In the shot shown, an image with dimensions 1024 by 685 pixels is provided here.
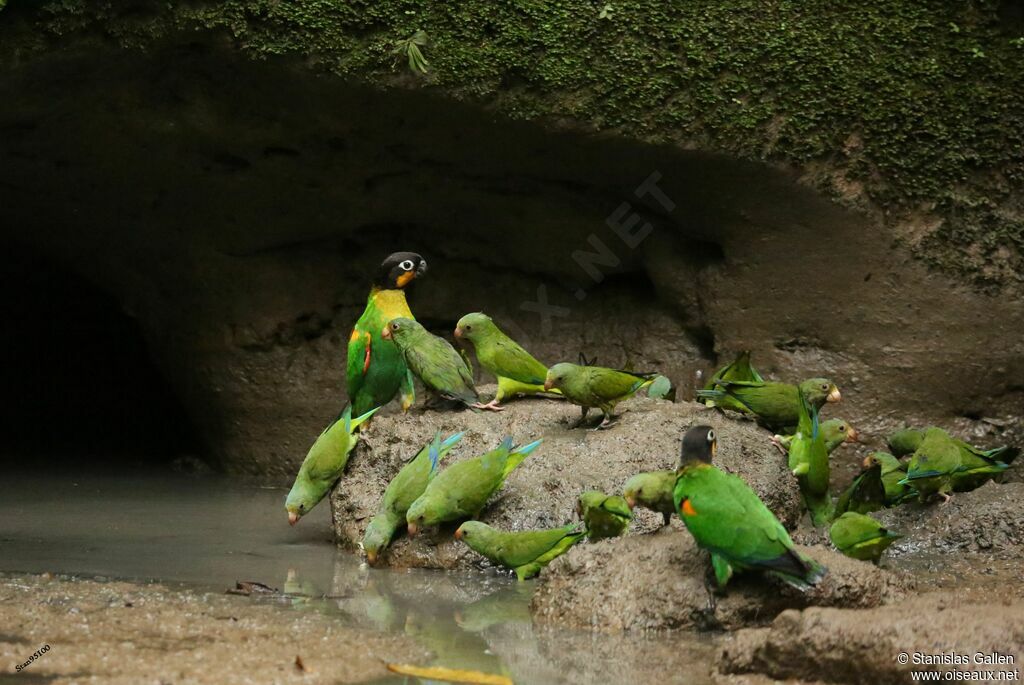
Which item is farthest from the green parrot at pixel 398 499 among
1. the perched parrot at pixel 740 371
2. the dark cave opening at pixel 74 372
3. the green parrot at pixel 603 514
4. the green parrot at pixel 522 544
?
the dark cave opening at pixel 74 372

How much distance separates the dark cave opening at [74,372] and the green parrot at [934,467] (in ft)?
20.5

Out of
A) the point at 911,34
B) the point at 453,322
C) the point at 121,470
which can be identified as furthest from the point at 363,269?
the point at 911,34

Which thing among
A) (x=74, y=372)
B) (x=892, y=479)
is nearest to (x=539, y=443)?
(x=892, y=479)

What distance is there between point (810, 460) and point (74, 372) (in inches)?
358

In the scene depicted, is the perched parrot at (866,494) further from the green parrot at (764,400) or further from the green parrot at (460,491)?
the green parrot at (460,491)

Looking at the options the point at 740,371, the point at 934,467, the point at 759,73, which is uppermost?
the point at 759,73

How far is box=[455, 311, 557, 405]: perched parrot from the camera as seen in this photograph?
259 inches

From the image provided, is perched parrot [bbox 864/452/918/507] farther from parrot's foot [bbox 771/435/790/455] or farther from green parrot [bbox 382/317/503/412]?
green parrot [bbox 382/317/503/412]

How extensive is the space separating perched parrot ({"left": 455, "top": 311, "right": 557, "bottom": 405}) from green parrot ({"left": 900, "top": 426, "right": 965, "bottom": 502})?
1.96m

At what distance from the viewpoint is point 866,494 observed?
246 inches

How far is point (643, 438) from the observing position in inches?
241

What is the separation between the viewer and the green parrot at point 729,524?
4.23 meters

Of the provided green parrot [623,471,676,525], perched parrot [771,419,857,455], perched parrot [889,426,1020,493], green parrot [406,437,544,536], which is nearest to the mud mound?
green parrot [406,437,544,536]

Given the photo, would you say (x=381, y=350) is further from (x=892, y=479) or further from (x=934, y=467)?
(x=934, y=467)
